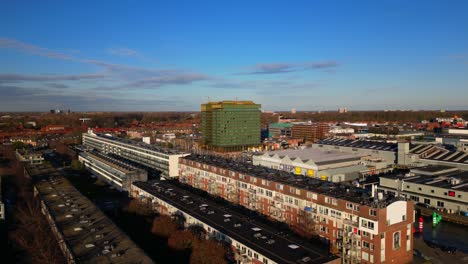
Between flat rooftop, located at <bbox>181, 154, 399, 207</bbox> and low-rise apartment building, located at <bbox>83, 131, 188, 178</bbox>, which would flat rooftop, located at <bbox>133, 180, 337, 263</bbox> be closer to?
flat rooftop, located at <bbox>181, 154, 399, 207</bbox>

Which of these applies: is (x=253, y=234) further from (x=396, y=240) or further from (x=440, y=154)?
(x=440, y=154)

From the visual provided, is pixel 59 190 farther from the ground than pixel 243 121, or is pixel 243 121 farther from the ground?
pixel 243 121

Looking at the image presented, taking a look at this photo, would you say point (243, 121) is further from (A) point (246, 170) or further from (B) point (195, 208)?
(B) point (195, 208)

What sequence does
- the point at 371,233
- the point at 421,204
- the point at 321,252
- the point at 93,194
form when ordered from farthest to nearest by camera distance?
1. the point at 93,194
2. the point at 421,204
3. the point at 371,233
4. the point at 321,252

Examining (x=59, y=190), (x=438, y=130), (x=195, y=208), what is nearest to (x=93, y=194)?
(x=59, y=190)

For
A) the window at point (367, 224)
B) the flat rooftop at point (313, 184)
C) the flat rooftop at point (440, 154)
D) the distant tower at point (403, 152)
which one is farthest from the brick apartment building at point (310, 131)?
the window at point (367, 224)

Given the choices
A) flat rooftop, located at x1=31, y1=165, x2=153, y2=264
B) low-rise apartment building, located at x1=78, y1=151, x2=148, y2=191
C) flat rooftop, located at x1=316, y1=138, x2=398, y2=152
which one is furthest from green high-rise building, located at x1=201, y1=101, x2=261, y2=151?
flat rooftop, located at x1=31, y1=165, x2=153, y2=264

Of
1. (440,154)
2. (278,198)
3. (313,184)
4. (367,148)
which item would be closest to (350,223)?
(313,184)
